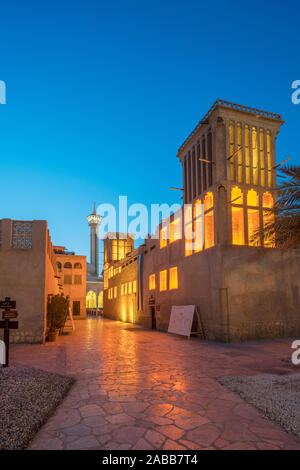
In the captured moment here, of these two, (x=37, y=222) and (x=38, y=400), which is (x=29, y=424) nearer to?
(x=38, y=400)

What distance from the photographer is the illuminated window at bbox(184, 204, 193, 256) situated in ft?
59.3

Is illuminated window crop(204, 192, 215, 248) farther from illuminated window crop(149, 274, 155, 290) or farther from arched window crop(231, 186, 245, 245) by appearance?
illuminated window crop(149, 274, 155, 290)

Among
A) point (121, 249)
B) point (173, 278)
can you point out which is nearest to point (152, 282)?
point (173, 278)

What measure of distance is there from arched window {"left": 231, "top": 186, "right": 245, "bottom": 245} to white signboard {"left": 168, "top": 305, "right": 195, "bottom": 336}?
4005 mm

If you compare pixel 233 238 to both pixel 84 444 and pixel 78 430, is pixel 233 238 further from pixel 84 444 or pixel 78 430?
pixel 84 444

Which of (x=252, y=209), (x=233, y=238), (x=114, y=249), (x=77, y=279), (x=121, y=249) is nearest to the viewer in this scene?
(x=233, y=238)

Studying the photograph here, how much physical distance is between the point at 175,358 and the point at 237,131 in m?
11.9

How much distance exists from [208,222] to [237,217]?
4.87 feet

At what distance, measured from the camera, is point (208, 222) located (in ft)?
55.2

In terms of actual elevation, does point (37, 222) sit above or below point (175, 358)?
above

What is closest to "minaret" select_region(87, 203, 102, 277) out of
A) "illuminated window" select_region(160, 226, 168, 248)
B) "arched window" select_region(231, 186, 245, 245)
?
"illuminated window" select_region(160, 226, 168, 248)

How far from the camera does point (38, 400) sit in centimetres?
531
